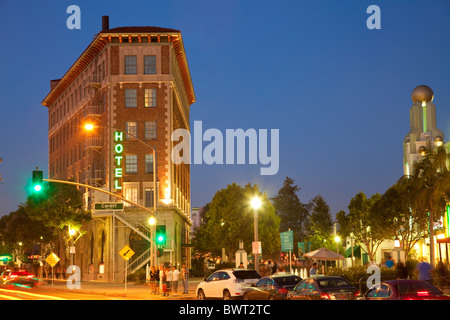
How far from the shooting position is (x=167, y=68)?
64.0 meters

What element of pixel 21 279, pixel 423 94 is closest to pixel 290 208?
pixel 423 94

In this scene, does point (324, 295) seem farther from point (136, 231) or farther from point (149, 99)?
point (149, 99)

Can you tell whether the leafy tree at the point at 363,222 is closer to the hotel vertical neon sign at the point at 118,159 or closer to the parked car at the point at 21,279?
the hotel vertical neon sign at the point at 118,159

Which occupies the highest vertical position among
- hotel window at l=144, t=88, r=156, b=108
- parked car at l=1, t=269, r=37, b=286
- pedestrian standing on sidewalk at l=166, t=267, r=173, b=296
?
hotel window at l=144, t=88, r=156, b=108

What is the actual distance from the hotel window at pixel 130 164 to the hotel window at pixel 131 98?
5225mm

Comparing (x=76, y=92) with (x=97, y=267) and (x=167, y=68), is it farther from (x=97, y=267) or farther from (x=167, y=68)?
(x=97, y=267)

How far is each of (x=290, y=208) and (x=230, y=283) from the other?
114 m

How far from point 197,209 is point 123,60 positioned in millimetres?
91139

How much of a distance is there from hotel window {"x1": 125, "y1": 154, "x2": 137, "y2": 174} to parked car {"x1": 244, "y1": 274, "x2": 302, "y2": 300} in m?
36.9

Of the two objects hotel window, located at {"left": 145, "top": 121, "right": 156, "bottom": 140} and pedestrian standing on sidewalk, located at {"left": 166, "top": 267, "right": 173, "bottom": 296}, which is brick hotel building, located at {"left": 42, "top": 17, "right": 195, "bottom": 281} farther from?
pedestrian standing on sidewalk, located at {"left": 166, "top": 267, "right": 173, "bottom": 296}

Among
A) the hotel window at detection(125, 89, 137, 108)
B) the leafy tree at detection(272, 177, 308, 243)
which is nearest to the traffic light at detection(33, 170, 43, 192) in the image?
the hotel window at detection(125, 89, 137, 108)

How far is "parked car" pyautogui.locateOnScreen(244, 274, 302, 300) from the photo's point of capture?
1038 inches

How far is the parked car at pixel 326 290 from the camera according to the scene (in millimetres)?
22250
